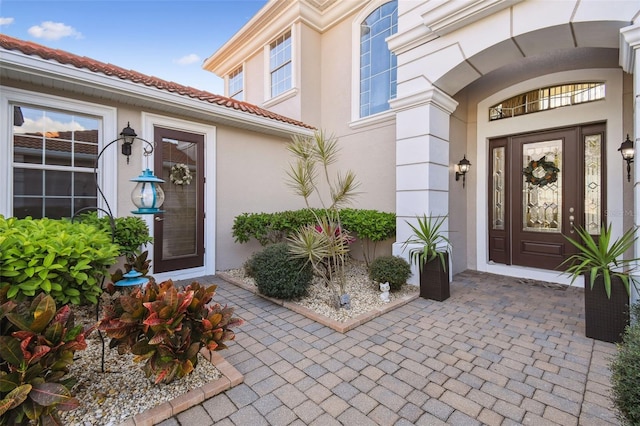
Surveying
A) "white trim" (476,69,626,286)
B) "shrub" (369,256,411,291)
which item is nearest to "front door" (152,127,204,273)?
"shrub" (369,256,411,291)

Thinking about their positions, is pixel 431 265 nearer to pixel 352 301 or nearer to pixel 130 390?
pixel 352 301

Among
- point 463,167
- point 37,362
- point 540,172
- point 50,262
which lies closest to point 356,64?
point 463,167

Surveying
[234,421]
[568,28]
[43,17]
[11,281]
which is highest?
[43,17]

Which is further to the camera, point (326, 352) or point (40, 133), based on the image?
point (40, 133)

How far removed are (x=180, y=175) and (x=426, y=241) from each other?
4491 millimetres

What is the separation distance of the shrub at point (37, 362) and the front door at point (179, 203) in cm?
346

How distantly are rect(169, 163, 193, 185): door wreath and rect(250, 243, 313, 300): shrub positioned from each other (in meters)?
2.35

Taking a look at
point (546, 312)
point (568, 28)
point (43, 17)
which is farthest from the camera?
point (43, 17)

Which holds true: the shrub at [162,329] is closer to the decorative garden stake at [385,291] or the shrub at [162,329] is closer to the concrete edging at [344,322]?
the concrete edging at [344,322]

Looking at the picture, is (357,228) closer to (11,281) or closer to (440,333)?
(440,333)

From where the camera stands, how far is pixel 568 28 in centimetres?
365

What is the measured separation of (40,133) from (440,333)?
6.00 m

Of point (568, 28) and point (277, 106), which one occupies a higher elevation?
point (277, 106)

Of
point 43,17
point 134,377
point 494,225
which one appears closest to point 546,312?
point 494,225
